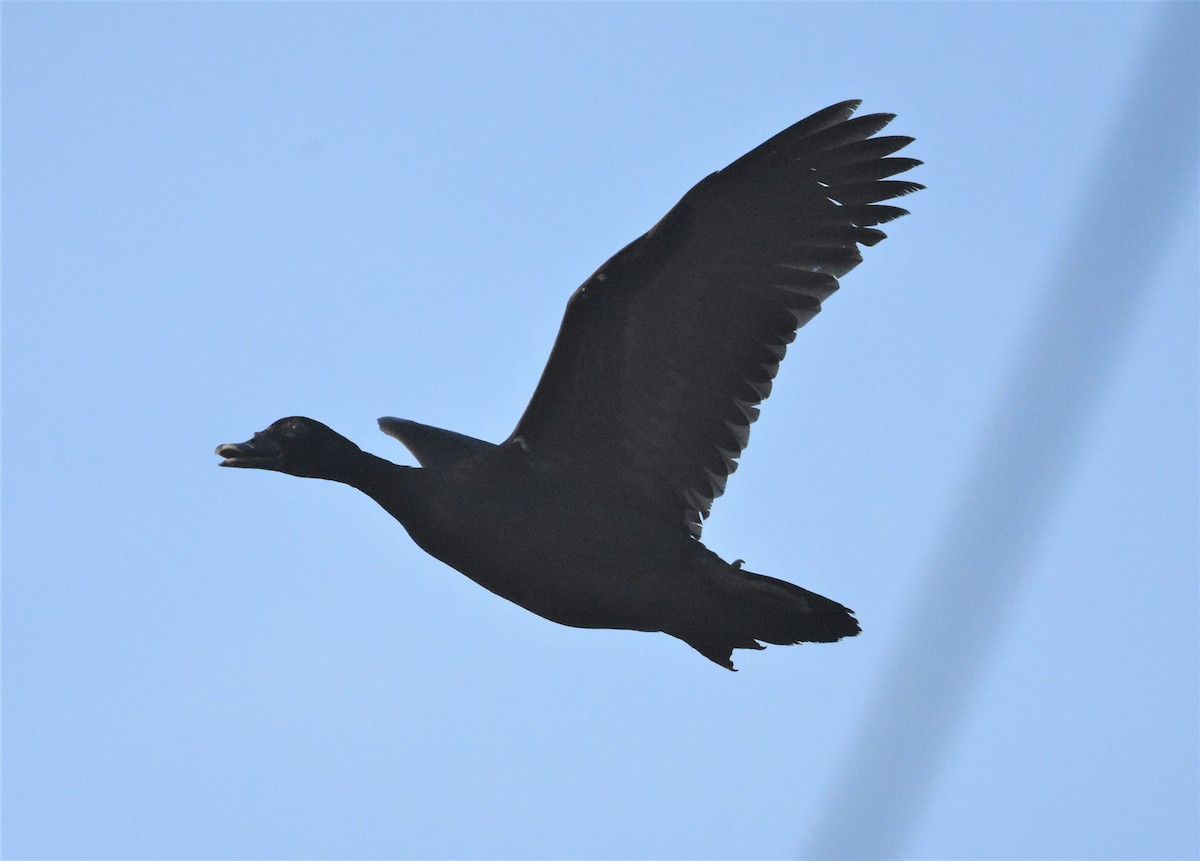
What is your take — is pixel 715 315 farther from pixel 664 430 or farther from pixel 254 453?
pixel 254 453

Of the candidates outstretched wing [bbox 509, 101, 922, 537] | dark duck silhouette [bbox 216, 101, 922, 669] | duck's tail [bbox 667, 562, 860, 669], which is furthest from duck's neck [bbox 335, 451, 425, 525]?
duck's tail [bbox 667, 562, 860, 669]

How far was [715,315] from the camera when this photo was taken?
8133 millimetres

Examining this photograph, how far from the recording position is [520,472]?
8.05 metres

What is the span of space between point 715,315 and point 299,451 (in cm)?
223

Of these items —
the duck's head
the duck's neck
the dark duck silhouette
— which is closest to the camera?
the dark duck silhouette

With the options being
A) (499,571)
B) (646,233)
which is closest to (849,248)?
(646,233)

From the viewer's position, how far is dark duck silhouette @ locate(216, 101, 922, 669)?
7.94 metres

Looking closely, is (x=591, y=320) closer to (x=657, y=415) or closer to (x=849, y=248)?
(x=657, y=415)

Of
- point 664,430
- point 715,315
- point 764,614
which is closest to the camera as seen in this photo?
point 764,614

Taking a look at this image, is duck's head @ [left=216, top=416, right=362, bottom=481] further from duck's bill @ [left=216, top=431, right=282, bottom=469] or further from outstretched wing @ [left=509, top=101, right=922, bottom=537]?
outstretched wing @ [left=509, top=101, right=922, bottom=537]

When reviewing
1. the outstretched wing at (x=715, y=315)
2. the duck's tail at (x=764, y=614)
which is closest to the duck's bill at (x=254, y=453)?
the outstretched wing at (x=715, y=315)

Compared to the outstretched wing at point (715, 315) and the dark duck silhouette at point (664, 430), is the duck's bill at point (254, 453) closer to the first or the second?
the dark duck silhouette at point (664, 430)

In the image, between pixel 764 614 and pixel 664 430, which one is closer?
pixel 764 614

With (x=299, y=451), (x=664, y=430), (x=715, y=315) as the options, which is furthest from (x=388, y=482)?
(x=715, y=315)
